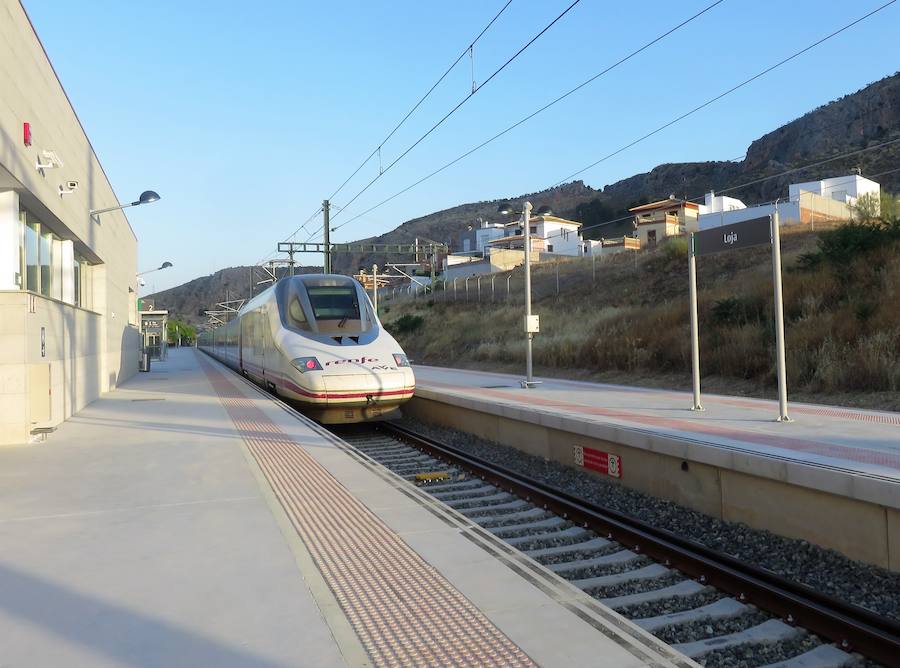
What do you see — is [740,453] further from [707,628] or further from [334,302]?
[334,302]

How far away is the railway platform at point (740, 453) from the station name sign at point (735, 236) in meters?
2.37

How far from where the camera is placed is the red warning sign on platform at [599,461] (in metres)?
8.57

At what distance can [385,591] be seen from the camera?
4051 mm

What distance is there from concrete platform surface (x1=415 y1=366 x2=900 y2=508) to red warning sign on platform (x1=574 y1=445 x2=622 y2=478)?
0.31 metres

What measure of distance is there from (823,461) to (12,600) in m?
6.30

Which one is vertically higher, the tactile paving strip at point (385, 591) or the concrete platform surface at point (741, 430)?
the concrete platform surface at point (741, 430)

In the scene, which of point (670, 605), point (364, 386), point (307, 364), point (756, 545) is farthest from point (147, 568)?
point (307, 364)

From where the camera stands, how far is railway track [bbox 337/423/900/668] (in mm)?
4148

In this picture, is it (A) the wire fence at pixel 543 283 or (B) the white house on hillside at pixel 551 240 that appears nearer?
(A) the wire fence at pixel 543 283

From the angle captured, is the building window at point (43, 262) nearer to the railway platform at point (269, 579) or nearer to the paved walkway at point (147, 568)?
the paved walkway at point (147, 568)

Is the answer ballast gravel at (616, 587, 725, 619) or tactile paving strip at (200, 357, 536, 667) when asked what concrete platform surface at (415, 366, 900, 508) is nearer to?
ballast gravel at (616, 587, 725, 619)

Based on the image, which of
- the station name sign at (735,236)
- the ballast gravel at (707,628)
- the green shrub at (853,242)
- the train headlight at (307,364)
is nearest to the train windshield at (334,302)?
the train headlight at (307,364)

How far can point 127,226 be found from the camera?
25.2 m

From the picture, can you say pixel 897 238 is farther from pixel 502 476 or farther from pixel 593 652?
pixel 593 652
